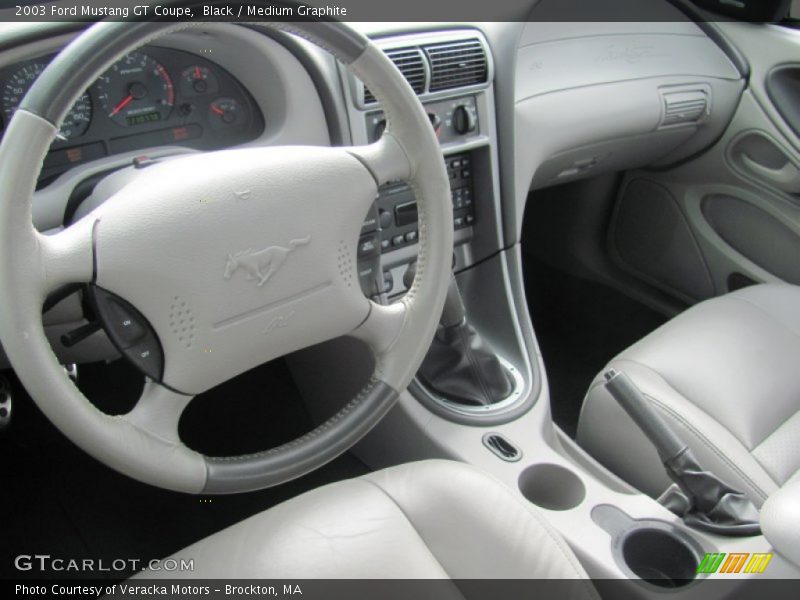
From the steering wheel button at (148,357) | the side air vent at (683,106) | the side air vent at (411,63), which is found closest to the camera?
the steering wheel button at (148,357)

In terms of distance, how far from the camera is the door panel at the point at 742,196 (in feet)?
5.99

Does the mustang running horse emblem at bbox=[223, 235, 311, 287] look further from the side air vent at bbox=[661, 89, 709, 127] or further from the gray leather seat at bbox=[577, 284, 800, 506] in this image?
the side air vent at bbox=[661, 89, 709, 127]

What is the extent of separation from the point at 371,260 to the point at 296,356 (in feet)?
1.60

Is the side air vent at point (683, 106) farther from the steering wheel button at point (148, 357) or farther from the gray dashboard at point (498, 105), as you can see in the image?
the steering wheel button at point (148, 357)

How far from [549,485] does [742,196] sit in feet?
3.65

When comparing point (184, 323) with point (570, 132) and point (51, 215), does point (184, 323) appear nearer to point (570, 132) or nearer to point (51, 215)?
point (51, 215)

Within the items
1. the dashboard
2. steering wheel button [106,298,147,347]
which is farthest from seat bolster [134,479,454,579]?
the dashboard

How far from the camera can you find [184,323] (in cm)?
76

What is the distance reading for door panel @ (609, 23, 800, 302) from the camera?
5.99 ft

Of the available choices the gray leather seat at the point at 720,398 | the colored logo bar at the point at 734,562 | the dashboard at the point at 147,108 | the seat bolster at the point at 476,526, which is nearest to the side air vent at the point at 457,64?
the dashboard at the point at 147,108

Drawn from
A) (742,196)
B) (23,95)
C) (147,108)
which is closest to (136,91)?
(147,108)

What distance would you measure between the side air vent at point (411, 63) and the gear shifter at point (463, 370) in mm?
320

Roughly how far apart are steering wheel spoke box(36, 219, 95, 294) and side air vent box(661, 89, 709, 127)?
148 cm

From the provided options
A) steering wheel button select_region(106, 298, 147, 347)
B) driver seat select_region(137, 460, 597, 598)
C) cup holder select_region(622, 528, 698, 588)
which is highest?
steering wheel button select_region(106, 298, 147, 347)
